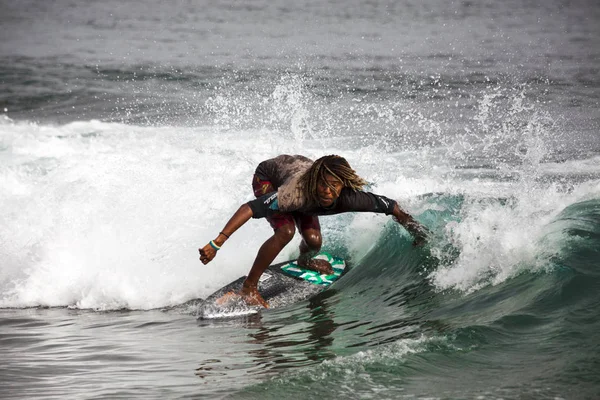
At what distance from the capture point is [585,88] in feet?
77.0

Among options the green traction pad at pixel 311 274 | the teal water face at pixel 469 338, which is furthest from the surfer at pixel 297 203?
the teal water face at pixel 469 338

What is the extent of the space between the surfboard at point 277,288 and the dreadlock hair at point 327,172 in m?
1.17

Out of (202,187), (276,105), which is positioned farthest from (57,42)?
(202,187)

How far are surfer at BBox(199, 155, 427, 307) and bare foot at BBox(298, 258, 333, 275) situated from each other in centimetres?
44

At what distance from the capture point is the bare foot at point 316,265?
24.7 feet

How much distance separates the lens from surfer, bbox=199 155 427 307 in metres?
6.05

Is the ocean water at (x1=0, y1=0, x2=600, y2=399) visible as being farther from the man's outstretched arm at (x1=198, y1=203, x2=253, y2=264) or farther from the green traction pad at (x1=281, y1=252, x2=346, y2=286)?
the man's outstretched arm at (x1=198, y1=203, x2=253, y2=264)

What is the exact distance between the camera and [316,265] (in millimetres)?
7566

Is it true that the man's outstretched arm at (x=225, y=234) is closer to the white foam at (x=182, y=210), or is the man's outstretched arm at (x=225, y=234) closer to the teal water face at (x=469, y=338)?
the teal water face at (x=469, y=338)

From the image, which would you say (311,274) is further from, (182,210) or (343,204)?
(182,210)

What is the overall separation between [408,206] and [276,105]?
549 inches

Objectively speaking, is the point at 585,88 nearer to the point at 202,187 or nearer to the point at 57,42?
the point at 202,187

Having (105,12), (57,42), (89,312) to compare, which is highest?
(105,12)

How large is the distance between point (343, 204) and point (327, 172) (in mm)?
401
